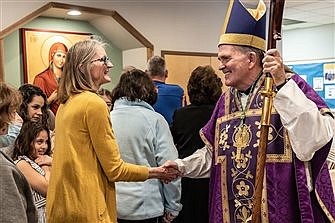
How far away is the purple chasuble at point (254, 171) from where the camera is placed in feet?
5.62

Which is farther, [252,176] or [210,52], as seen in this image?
[210,52]

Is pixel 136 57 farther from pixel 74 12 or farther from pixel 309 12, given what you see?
pixel 309 12

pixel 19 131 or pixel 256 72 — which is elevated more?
pixel 256 72

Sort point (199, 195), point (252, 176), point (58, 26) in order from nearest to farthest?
point (252, 176)
point (199, 195)
point (58, 26)

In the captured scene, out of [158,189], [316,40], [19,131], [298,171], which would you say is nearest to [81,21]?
[19,131]

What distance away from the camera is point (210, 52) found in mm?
6055

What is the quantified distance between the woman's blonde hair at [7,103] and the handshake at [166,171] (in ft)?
2.43

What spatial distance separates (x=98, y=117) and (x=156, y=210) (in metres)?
0.85

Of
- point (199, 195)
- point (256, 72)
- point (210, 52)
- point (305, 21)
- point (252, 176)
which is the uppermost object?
point (305, 21)

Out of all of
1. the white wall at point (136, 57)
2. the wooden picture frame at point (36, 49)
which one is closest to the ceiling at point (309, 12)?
the white wall at point (136, 57)

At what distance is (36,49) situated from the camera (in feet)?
16.7

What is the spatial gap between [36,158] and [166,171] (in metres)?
0.81

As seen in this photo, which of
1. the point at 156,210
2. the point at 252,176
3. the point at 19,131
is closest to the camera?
the point at 252,176

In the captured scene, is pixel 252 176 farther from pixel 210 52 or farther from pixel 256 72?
pixel 210 52
